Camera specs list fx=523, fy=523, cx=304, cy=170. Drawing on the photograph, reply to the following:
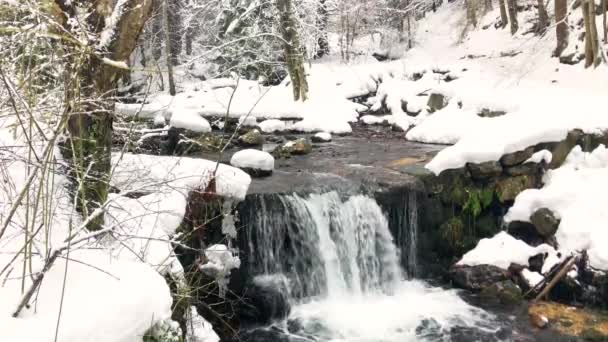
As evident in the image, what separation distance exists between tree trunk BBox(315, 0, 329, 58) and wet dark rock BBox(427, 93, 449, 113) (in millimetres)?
6579

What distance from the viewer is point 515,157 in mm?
8625

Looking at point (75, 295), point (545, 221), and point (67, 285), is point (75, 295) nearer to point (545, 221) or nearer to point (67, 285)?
point (67, 285)

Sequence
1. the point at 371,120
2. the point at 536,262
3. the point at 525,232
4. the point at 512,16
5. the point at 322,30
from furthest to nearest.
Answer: the point at 322,30, the point at 512,16, the point at 371,120, the point at 525,232, the point at 536,262

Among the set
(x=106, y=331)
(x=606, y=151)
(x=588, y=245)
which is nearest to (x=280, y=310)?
(x=588, y=245)

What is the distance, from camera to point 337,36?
78.3 feet

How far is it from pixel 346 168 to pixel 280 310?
3315 mm

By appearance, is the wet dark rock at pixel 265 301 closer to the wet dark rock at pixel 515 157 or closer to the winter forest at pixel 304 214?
the winter forest at pixel 304 214

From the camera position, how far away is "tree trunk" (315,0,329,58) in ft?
64.0

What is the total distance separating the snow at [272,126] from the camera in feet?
46.3

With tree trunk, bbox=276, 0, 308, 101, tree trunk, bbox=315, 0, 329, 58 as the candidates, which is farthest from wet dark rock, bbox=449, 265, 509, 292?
tree trunk, bbox=315, 0, 329, 58

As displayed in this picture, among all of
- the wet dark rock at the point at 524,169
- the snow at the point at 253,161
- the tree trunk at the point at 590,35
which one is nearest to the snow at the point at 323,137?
the snow at the point at 253,161

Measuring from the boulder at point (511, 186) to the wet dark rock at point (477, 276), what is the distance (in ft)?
4.69

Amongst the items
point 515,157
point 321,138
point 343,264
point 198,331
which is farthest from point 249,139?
point 198,331

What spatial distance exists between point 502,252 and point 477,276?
0.53 m
